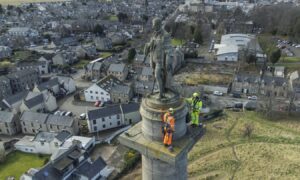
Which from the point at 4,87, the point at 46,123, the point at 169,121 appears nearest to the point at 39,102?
the point at 46,123

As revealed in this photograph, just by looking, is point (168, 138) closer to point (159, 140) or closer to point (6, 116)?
point (159, 140)

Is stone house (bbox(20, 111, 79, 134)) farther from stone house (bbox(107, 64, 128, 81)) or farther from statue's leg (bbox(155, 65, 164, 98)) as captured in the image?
statue's leg (bbox(155, 65, 164, 98))

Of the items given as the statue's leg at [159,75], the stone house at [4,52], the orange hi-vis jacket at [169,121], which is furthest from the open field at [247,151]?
the stone house at [4,52]

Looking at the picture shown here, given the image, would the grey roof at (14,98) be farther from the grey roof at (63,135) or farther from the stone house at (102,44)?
the stone house at (102,44)

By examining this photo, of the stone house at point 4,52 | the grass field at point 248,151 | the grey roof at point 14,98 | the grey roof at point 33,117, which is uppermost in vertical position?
the stone house at point 4,52

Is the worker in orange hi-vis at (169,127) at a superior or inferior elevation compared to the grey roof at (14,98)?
superior

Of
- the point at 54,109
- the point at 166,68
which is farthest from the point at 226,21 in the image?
the point at 166,68
